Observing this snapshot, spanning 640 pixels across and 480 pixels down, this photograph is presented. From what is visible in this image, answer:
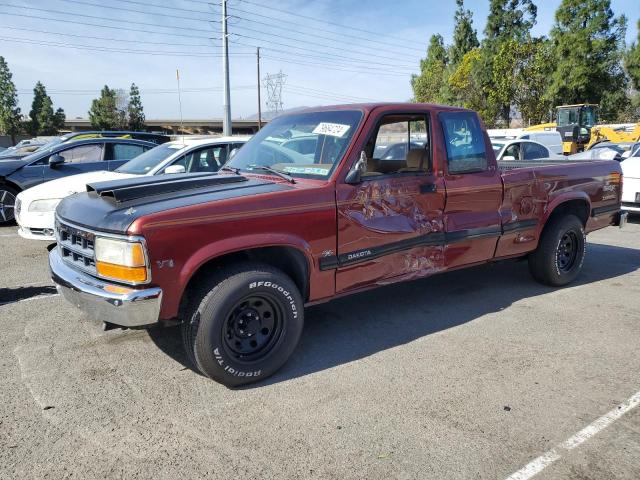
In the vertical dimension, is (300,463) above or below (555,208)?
below

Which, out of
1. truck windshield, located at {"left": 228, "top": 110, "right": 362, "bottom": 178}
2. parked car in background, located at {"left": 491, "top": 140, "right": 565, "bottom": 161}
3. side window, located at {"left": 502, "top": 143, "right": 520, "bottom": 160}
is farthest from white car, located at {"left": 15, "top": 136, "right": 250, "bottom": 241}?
side window, located at {"left": 502, "top": 143, "right": 520, "bottom": 160}

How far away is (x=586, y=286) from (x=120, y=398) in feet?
16.2

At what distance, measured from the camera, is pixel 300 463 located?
251 cm

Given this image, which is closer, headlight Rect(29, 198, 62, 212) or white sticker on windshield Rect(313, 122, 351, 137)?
white sticker on windshield Rect(313, 122, 351, 137)

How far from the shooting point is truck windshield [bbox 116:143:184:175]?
23.3 ft

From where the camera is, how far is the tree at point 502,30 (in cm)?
3875

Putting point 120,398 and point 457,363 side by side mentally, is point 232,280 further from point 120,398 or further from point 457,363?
point 457,363

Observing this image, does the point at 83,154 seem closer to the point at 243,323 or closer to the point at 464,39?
the point at 243,323

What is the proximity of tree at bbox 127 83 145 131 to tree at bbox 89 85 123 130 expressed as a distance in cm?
138

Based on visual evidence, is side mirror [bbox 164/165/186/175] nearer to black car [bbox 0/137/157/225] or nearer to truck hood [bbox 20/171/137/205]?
truck hood [bbox 20/171/137/205]

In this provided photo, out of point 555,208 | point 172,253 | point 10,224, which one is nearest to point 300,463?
point 172,253

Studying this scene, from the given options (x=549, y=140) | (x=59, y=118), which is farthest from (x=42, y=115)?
(x=549, y=140)

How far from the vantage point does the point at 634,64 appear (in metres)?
34.8

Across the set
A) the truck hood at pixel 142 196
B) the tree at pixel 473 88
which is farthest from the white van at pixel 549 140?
the tree at pixel 473 88
